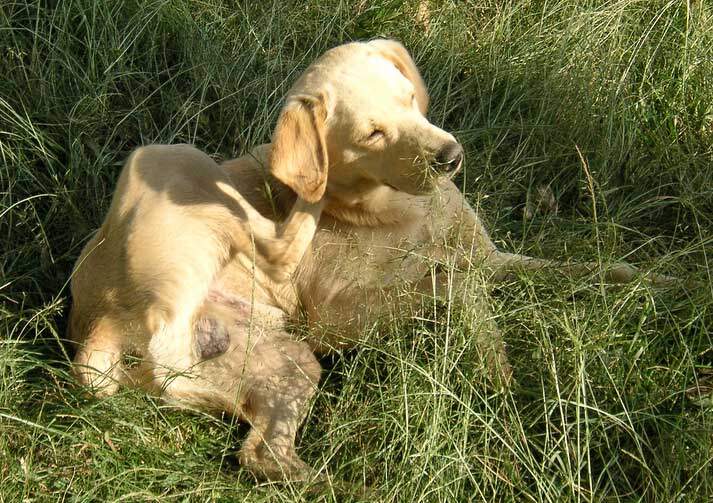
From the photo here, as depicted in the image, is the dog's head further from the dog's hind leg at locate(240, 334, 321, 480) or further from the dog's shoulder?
the dog's hind leg at locate(240, 334, 321, 480)

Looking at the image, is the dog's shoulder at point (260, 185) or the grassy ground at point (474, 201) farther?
the dog's shoulder at point (260, 185)

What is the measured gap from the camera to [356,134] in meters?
3.11

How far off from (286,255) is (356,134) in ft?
1.45

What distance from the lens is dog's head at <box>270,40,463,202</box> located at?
3.04 meters

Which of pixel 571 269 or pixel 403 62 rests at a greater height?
pixel 403 62

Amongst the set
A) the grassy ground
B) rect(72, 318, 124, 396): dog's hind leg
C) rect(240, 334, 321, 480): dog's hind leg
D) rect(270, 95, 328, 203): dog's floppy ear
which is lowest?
rect(240, 334, 321, 480): dog's hind leg

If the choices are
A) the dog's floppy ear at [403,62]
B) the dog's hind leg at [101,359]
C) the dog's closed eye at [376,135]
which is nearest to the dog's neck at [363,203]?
Answer: the dog's closed eye at [376,135]

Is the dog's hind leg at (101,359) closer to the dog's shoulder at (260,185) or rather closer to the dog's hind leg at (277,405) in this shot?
the dog's hind leg at (277,405)

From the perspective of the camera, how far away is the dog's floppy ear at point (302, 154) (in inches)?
A: 120

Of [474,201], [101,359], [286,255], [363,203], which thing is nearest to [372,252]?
[363,203]

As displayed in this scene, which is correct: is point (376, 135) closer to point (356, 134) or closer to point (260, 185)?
point (356, 134)

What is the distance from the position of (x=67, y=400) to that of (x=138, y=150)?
2.87ft

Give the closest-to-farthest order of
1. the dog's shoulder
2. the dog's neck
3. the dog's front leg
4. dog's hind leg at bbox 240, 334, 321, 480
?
1. dog's hind leg at bbox 240, 334, 321, 480
2. the dog's front leg
3. the dog's neck
4. the dog's shoulder

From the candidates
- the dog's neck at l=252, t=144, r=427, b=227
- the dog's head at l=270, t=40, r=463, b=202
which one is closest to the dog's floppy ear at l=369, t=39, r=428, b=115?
the dog's head at l=270, t=40, r=463, b=202
